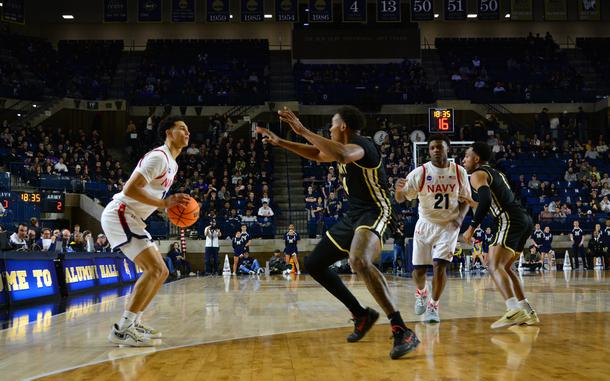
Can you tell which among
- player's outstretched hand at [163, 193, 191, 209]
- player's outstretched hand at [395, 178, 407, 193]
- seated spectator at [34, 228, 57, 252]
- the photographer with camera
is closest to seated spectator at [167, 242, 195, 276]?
the photographer with camera

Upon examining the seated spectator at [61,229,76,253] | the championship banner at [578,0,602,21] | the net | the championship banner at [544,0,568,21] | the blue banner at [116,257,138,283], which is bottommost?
the blue banner at [116,257,138,283]

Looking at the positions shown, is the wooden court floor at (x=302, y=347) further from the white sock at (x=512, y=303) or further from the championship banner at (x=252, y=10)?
the championship banner at (x=252, y=10)

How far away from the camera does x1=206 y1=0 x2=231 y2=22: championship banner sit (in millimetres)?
29844

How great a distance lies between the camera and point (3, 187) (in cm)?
2392

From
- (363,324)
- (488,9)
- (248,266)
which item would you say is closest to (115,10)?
(248,266)

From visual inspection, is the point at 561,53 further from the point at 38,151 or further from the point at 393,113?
the point at 38,151

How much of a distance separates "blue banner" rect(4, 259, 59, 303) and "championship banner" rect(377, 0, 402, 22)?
19.7 m

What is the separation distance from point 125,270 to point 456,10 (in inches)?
703

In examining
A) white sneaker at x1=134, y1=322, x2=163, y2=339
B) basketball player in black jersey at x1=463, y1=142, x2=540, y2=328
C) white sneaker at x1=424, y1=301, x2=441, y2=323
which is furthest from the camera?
white sneaker at x1=424, y1=301, x2=441, y2=323

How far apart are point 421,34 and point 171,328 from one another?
3561 centimetres

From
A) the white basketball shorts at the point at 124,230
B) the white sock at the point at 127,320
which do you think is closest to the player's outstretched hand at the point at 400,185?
the white basketball shorts at the point at 124,230

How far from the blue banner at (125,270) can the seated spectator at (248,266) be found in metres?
5.21

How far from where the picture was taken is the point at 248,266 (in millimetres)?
25969

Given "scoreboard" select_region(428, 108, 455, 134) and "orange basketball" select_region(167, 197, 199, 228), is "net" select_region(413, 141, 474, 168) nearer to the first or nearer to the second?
"scoreboard" select_region(428, 108, 455, 134)
